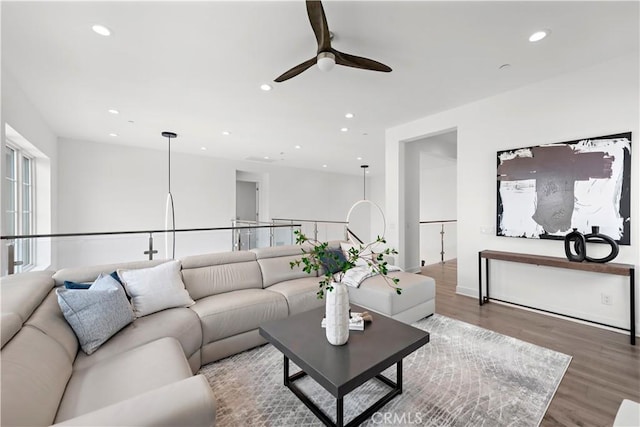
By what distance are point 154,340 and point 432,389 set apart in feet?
6.45

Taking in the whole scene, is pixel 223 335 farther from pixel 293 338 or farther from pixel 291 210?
pixel 291 210

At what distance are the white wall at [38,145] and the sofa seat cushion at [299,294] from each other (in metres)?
2.97

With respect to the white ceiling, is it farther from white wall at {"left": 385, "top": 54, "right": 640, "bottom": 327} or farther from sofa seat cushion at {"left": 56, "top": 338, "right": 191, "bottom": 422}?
sofa seat cushion at {"left": 56, "top": 338, "right": 191, "bottom": 422}

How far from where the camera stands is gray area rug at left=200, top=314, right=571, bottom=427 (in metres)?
1.66

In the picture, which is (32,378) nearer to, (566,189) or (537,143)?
(566,189)

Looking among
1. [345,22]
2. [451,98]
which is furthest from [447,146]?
[345,22]

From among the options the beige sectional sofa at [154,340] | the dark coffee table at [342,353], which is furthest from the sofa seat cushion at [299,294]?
the dark coffee table at [342,353]

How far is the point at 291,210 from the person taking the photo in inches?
359

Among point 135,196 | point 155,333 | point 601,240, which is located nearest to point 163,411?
point 155,333

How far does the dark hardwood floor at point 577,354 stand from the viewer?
1.71 m

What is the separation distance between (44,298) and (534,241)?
4.77 m

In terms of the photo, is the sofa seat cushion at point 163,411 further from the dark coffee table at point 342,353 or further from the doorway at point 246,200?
the doorway at point 246,200

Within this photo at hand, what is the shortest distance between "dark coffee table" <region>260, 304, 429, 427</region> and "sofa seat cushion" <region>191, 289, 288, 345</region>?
484 mm

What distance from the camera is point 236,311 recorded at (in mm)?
2369
